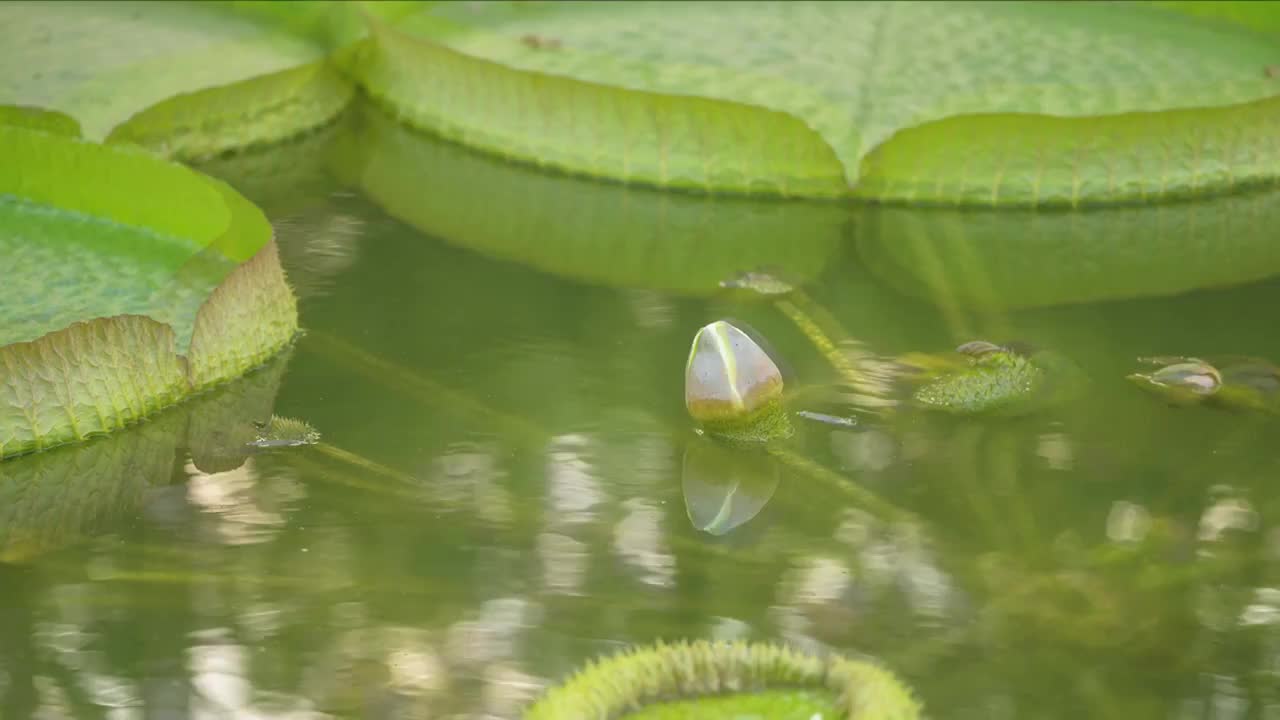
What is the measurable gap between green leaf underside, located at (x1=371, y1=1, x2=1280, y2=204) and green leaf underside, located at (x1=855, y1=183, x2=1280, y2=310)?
0.16ft

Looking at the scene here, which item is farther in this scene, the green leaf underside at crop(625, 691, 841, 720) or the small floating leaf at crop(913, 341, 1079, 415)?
the small floating leaf at crop(913, 341, 1079, 415)

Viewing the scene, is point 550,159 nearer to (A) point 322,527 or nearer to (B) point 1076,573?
(A) point 322,527

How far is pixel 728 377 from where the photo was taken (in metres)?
1.96

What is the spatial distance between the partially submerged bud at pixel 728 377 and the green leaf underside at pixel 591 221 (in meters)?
0.55

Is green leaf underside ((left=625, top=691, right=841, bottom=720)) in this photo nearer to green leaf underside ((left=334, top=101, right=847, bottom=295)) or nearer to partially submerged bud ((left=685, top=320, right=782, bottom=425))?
partially submerged bud ((left=685, top=320, right=782, bottom=425))

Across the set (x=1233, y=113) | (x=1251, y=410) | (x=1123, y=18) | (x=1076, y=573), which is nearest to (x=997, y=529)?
(x=1076, y=573)

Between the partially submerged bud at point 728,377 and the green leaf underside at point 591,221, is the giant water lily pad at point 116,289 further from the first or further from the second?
the partially submerged bud at point 728,377

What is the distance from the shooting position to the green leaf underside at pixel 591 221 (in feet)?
8.63

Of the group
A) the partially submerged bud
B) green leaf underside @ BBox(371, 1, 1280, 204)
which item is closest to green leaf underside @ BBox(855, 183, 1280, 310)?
green leaf underside @ BBox(371, 1, 1280, 204)

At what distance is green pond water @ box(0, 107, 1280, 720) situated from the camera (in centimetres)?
152

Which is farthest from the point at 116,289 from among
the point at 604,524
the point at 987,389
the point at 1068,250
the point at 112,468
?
the point at 1068,250

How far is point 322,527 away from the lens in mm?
1770

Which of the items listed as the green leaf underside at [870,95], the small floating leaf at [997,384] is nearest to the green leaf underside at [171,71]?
the green leaf underside at [870,95]

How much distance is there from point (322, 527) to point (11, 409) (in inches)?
18.0
